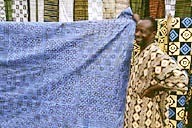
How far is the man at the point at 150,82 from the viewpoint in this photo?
2.50 m

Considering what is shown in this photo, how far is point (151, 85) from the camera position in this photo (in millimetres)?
2641

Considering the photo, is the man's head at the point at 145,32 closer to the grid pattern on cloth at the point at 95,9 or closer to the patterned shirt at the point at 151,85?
the patterned shirt at the point at 151,85

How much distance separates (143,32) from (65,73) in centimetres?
92

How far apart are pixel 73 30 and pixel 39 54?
424 millimetres

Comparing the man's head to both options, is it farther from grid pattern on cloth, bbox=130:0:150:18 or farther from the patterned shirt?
grid pattern on cloth, bbox=130:0:150:18

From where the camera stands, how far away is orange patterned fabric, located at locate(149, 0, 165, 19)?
168 inches

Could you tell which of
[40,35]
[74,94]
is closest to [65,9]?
[40,35]

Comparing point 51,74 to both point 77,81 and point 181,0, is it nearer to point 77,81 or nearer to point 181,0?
point 77,81

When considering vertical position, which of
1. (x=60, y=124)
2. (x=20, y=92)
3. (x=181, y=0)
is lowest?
(x=60, y=124)

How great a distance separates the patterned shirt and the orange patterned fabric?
A: 155cm

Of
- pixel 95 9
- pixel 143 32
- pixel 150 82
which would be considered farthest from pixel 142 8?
pixel 150 82

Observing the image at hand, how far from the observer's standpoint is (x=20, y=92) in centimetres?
358

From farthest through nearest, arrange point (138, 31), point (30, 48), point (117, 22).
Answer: point (30, 48) → point (117, 22) → point (138, 31)

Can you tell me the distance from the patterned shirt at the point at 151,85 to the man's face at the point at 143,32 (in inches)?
7.4
